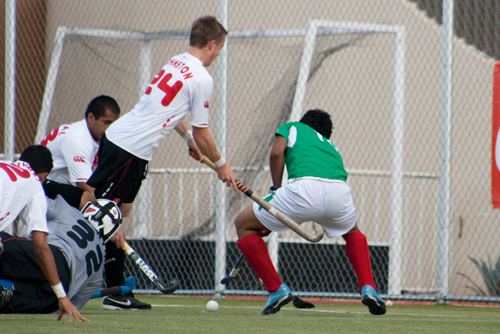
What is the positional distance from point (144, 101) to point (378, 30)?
3182 millimetres

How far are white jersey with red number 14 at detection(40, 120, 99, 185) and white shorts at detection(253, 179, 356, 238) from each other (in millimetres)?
1436

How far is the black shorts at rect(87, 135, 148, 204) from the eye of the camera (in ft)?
17.1

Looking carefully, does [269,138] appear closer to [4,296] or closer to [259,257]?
[259,257]

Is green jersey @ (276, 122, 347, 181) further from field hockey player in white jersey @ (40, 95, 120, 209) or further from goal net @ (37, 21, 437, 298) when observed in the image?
goal net @ (37, 21, 437, 298)

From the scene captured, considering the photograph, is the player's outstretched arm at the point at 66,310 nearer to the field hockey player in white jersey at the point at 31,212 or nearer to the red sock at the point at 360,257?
the field hockey player in white jersey at the point at 31,212

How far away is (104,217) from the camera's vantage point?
4.90 meters

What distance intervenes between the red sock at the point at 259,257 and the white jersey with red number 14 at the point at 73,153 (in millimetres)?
1386

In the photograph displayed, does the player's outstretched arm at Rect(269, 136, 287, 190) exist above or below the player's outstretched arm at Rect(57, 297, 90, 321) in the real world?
above

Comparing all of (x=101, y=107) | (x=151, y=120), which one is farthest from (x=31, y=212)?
(x=101, y=107)

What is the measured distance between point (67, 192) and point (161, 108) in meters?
1.10

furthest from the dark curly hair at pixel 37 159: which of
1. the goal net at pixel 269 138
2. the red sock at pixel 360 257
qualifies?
the goal net at pixel 269 138

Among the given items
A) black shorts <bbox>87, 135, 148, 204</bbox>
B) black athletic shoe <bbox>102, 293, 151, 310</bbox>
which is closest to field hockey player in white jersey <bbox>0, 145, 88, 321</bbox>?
black shorts <bbox>87, 135, 148, 204</bbox>

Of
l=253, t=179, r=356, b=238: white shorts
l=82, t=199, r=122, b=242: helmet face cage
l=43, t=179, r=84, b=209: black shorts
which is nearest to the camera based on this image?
l=82, t=199, r=122, b=242: helmet face cage

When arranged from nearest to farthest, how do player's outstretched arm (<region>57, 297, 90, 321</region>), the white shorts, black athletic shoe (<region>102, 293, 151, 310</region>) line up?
1. player's outstretched arm (<region>57, 297, 90, 321</region>)
2. the white shorts
3. black athletic shoe (<region>102, 293, 151, 310</region>)
